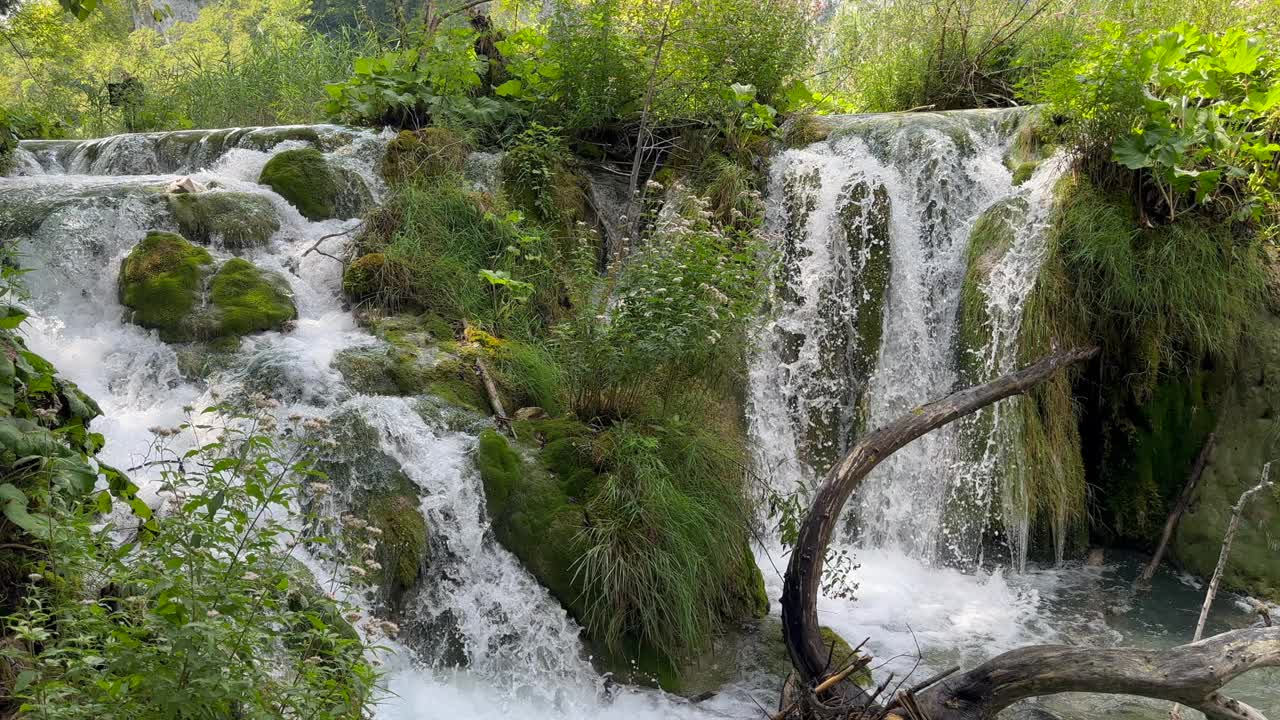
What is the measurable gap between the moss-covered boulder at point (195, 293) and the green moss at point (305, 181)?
3.66ft

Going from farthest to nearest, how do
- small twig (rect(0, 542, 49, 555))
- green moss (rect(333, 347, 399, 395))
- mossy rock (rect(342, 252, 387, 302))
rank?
mossy rock (rect(342, 252, 387, 302))
green moss (rect(333, 347, 399, 395))
small twig (rect(0, 542, 49, 555))

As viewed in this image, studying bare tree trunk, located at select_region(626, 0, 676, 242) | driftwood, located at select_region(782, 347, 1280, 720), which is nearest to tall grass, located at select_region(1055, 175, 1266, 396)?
driftwood, located at select_region(782, 347, 1280, 720)

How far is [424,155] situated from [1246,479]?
630 centimetres

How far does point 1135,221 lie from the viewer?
5805 mm

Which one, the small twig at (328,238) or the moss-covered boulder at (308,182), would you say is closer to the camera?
the small twig at (328,238)

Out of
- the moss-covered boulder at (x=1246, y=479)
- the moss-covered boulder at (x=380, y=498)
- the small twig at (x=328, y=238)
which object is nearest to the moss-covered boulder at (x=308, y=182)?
the small twig at (x=328, y=238)

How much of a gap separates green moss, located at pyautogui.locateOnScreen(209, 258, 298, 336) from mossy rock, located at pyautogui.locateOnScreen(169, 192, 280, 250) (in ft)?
1.80

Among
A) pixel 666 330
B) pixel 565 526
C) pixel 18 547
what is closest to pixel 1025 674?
pixel 565 526

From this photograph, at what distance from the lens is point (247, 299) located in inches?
227

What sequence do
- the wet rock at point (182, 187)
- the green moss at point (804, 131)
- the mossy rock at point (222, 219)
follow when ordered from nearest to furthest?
the mossy rock at point (222, 219)
the wet rock at point (182, 187)
the green moss at point (804, 131)

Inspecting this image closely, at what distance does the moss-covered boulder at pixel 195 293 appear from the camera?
557 centimetres

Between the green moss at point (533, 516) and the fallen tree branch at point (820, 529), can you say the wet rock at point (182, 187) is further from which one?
the fallen tree branch at point (820, 529)

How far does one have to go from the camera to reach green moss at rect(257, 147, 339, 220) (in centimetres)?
709

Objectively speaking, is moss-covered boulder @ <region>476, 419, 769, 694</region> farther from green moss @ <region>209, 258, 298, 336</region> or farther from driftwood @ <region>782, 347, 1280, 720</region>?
green moss @ <region>209, 258, 298, 336</region>
